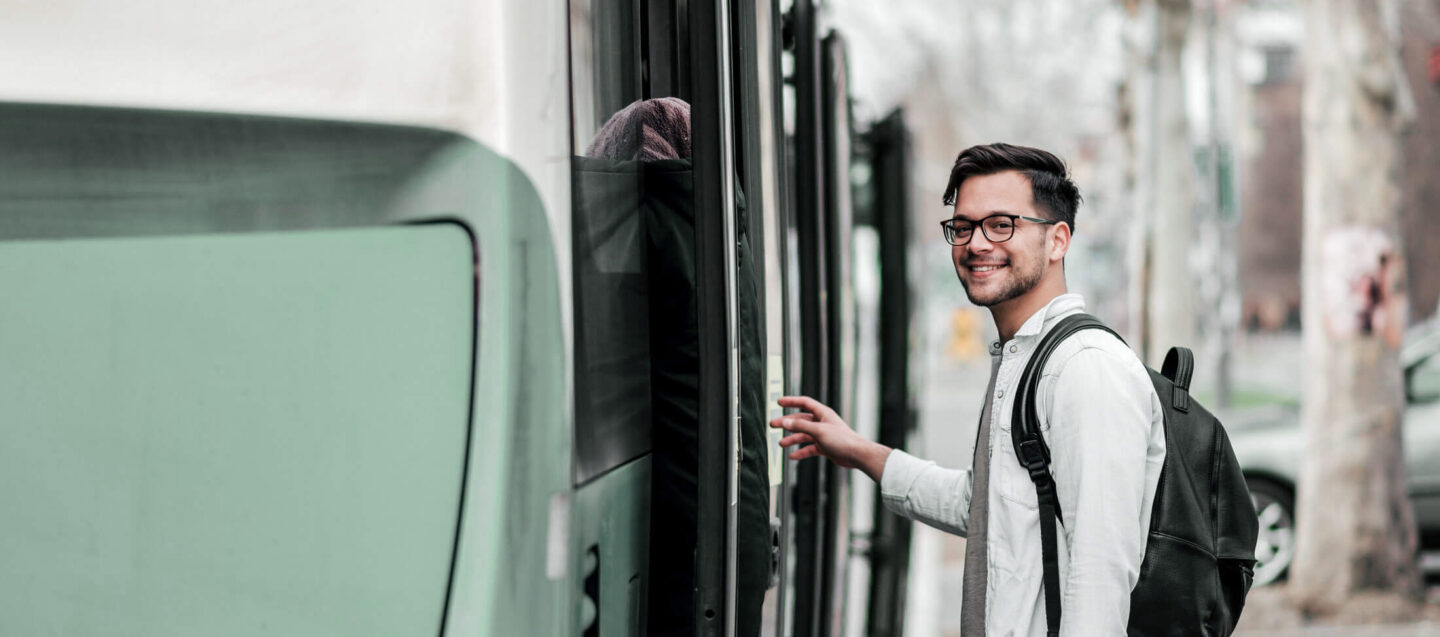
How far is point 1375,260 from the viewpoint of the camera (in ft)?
21.4

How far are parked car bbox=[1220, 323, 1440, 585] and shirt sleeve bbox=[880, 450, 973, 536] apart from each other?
5607 mm

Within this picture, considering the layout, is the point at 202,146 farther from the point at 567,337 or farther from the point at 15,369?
the point at 567,337

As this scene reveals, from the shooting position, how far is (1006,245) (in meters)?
1.99

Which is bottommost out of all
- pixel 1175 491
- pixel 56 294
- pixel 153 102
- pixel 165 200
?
pixel 1175 491

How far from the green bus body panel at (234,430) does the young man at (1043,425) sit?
846 mm

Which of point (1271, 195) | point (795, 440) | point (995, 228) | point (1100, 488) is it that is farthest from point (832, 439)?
point (1271, 195)

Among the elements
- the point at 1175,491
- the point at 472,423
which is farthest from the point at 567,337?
the point at 1175,491

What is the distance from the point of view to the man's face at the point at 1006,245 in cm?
199

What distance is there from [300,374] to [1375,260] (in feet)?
20.7

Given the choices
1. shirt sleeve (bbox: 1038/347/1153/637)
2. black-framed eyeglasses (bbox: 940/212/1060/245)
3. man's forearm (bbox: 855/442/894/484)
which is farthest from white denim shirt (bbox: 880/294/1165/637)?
man's forearm (bbox: 855/442/894/484)

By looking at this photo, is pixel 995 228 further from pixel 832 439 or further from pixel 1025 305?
pixel 832 439

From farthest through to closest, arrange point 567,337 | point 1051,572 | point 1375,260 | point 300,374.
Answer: point 1375,260, point 1051,572, point 567,337, point 300,374

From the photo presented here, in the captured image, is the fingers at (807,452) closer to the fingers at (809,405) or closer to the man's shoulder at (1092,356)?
the fingers at (809,405)

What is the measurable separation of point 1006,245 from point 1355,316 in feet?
17.8
